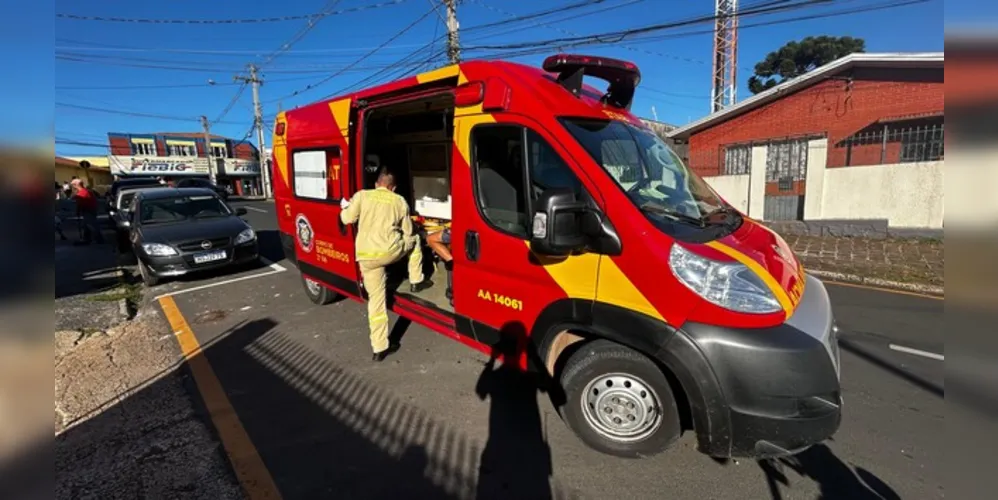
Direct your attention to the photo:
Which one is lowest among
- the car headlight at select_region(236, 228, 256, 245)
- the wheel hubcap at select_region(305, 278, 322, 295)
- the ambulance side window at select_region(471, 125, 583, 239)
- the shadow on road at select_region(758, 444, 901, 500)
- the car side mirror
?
the shadow on road at select_region(758, 444, 901, 500)

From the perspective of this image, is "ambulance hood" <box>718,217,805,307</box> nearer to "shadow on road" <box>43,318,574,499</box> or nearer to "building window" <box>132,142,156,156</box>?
"shadow on road" <box>43,318,574,499</box>

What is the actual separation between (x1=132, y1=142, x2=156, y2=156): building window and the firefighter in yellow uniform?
55462 millimetres

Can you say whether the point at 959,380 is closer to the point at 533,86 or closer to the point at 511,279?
the point at 511,279

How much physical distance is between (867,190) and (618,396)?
1130 cm

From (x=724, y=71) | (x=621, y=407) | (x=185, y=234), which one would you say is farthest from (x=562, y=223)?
(x=724, y=71)

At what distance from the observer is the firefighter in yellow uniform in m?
4.02

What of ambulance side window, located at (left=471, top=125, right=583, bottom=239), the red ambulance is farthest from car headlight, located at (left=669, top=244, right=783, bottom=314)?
ambulance side window, located at (left=471, top=125, right=583, bottom=239)

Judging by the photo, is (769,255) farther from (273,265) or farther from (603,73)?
(273,265)

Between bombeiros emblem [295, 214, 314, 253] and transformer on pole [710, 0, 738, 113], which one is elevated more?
transformer on pole [710, 0, 738, 113]

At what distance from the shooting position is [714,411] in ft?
7.45

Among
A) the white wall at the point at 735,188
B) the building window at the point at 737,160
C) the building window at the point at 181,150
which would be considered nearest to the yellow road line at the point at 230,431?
the white wall at the point at 735,188

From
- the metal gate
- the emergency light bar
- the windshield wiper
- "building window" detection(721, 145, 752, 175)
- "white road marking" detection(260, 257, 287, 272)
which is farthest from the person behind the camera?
"building window" detection(721, 145, 752, 175)

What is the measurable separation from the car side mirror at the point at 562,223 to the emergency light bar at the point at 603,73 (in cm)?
105

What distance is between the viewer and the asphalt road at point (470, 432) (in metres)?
2.47
